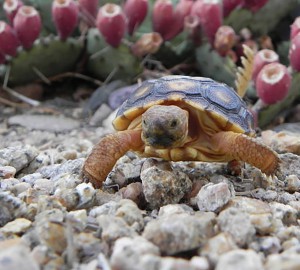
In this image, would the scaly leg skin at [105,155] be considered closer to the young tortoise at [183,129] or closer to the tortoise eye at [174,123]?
the young tortoise at [183,129]

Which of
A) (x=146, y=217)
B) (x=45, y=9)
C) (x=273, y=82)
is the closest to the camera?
(x=146, y=217)

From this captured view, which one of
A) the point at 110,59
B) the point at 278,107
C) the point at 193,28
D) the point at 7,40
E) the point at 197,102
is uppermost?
the point at 197,102

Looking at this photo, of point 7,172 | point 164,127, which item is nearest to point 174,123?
point 164,127

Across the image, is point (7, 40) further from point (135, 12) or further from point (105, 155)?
point (105, 155)

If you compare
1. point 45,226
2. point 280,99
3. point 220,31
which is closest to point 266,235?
point 45,226

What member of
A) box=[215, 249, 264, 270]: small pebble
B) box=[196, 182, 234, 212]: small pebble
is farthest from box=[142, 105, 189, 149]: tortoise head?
box=[215, 249, 264, 270]: small pebble

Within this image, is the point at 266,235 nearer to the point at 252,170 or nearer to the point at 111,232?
the point at 111,232
